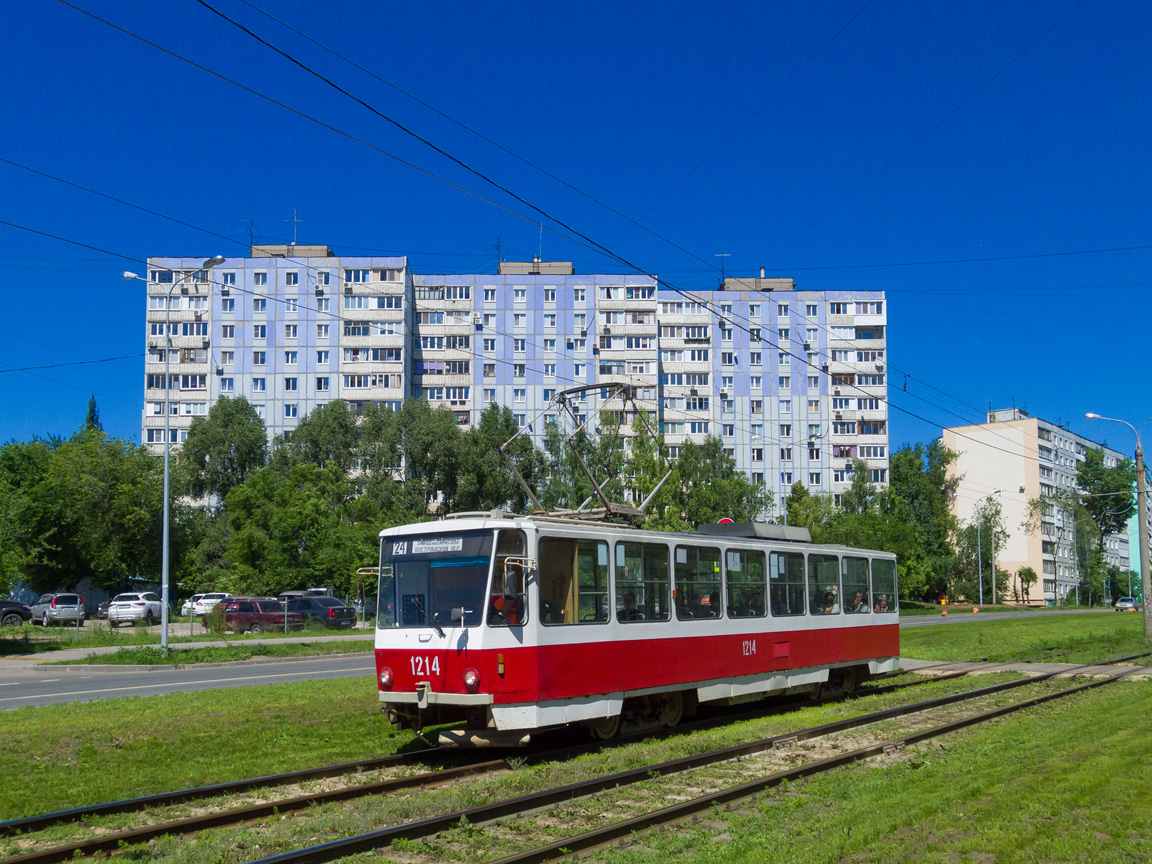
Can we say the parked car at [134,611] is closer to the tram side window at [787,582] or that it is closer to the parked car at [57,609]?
the parked car at [57,609]

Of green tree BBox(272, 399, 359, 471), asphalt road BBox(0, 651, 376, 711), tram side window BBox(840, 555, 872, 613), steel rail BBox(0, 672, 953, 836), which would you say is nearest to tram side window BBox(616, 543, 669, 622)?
steel rail BBox(0, 672, 953, 836)

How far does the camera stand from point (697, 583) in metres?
14.7

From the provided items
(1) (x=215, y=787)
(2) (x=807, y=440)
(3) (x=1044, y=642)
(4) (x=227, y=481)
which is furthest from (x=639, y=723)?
(2) (x=807, y=440)

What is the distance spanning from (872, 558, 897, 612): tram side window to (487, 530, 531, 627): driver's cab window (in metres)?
10.9

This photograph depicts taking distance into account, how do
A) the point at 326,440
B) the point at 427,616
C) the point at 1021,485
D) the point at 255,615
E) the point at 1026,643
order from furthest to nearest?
the point at 1021,485
the point at 326,440
the point at 255,615
the point at 1026,643
the point at 427,616

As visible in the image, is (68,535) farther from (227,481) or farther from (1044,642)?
(1044,642)

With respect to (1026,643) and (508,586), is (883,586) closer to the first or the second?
(508,586)

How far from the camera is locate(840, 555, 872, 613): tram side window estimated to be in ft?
62.5

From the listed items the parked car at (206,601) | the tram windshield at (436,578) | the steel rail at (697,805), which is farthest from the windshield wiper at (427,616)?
the parked car at (206,601)

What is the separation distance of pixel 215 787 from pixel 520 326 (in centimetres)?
7410

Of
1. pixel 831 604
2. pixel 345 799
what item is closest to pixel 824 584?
pixel 831 604

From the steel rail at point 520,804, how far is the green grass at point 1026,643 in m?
16.7

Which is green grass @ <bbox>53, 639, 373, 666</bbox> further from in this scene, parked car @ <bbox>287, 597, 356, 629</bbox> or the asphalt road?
parked car @ <bbox>287, 597, 356, 629</bbox>

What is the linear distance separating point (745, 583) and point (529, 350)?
68.0m
